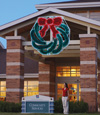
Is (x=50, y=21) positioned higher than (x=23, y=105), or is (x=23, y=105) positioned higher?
(x=50, y=21)

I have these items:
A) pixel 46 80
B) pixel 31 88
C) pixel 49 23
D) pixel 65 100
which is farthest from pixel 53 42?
pixel 31 88

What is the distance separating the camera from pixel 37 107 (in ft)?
71.2

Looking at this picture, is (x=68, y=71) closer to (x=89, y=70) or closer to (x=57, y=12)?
(x=89, y=70)

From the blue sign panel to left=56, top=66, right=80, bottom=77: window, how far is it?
13.4 metres

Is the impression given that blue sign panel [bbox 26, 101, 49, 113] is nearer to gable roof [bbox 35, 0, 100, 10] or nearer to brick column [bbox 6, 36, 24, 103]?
brick column [bbox 6, 36, 24, 103]

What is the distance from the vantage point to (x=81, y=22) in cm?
2458

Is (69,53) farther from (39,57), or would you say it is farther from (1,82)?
(1,82)

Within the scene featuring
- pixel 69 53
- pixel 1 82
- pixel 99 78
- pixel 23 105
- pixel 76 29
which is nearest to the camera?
pixel 23 105

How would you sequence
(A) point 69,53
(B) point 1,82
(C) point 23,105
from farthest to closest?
(B) point 1,82 < (A) point 69,53 < (C) point 23,105

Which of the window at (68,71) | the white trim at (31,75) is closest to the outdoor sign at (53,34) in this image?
the window at (68,71)

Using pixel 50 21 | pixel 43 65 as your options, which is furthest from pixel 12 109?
pixel 43 65

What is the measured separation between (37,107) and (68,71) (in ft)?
44.7

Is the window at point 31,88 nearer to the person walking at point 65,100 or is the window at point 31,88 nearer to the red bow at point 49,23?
the red bow at point 49,23

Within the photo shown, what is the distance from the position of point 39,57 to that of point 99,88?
22.1 feet
